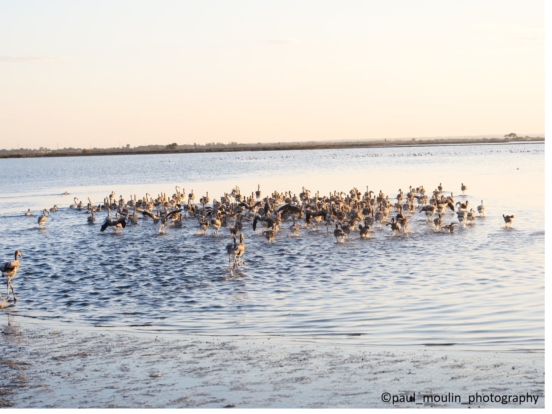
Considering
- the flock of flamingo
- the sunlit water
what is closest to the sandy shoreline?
the sunlit water

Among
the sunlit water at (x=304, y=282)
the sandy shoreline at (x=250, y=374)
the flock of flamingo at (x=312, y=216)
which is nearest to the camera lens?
the sandy shoreline at (x=250, y=374)

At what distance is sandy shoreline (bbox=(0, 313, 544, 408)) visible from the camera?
28.2ft

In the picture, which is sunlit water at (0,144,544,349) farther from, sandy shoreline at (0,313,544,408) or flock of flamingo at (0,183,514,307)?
sandy shoreline at (0,313,544,408)

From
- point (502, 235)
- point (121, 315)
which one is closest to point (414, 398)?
point (121, 315)

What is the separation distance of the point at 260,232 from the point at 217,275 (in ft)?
28.1

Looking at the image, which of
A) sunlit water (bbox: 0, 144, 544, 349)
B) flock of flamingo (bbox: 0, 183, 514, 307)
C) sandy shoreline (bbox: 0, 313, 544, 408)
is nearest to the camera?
sandy shoreline (bbox: 0, 313, 544, 408)

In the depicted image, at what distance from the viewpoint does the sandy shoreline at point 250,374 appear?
859 cm

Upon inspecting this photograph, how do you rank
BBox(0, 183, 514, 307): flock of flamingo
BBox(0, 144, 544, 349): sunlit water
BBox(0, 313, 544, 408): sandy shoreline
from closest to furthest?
BBox(0, 313, 544, 408): sandy shoreline, BBox(0, 144, 544, 349): sunlit water, BBox(0, 183, 514, 307): flock of flamingo

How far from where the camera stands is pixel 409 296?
14.7 metres

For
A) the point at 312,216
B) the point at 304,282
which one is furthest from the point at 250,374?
the point at 312,216

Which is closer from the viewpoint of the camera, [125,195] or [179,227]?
[179,227]

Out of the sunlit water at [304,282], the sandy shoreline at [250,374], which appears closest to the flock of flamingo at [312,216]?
the sunlit water at [304,282]

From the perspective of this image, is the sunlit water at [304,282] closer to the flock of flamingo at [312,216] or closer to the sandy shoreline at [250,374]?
the flock of flamingo at [312,216]

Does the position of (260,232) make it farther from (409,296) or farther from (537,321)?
(537,321)
